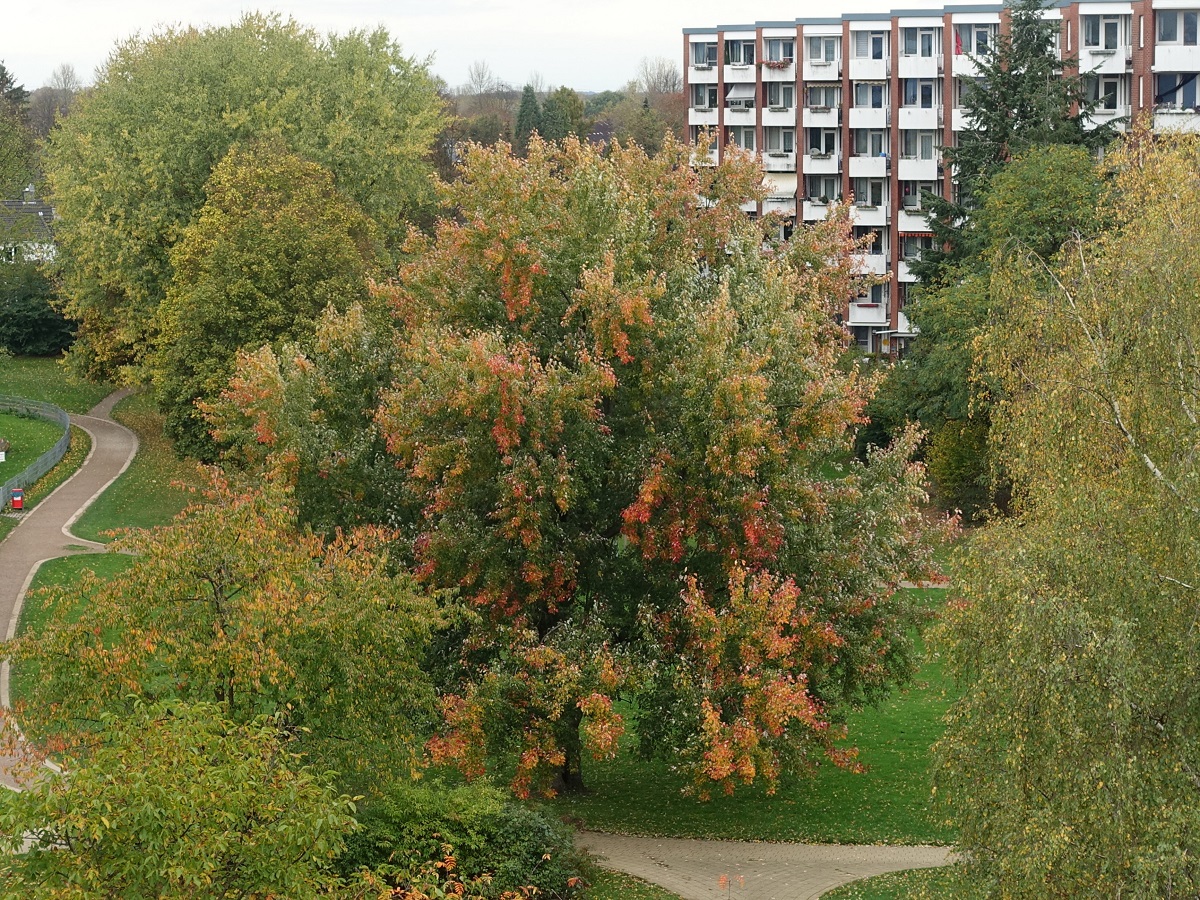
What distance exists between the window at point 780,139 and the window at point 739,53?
3827 millimetres

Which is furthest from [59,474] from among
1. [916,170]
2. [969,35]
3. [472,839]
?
[969,35]

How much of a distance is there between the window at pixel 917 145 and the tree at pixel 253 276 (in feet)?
104

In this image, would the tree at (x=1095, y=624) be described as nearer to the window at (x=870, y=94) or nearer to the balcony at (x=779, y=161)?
the window at (x=870, y=94)

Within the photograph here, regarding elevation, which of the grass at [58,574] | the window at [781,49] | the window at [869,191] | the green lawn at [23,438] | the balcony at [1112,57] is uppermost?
the window at [781,49]

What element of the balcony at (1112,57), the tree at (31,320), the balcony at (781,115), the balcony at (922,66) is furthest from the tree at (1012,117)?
the tree at (31,320)

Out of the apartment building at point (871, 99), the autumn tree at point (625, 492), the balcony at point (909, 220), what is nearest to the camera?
the autumn tree at point (625, 492)

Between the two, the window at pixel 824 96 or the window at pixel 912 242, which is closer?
the window at pixel 912 242

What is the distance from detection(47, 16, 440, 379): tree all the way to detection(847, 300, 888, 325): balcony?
77.6ft

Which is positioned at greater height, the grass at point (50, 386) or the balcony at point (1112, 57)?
the balcony at point (1112, 57)

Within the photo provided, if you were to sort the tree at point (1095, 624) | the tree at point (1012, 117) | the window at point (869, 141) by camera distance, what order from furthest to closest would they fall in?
1. the window at point (869, 141)
2. the tree at point (1012, 117)
3. the tree at point (1095, 624)

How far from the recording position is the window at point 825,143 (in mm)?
72562

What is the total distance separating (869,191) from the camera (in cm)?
7156

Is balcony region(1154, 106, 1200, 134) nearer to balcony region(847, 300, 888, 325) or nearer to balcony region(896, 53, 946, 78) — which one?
balcony region(896, 53, 946, 78)

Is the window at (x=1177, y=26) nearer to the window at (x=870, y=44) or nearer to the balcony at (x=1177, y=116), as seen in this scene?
the balcony at (x=1177, y=116)
